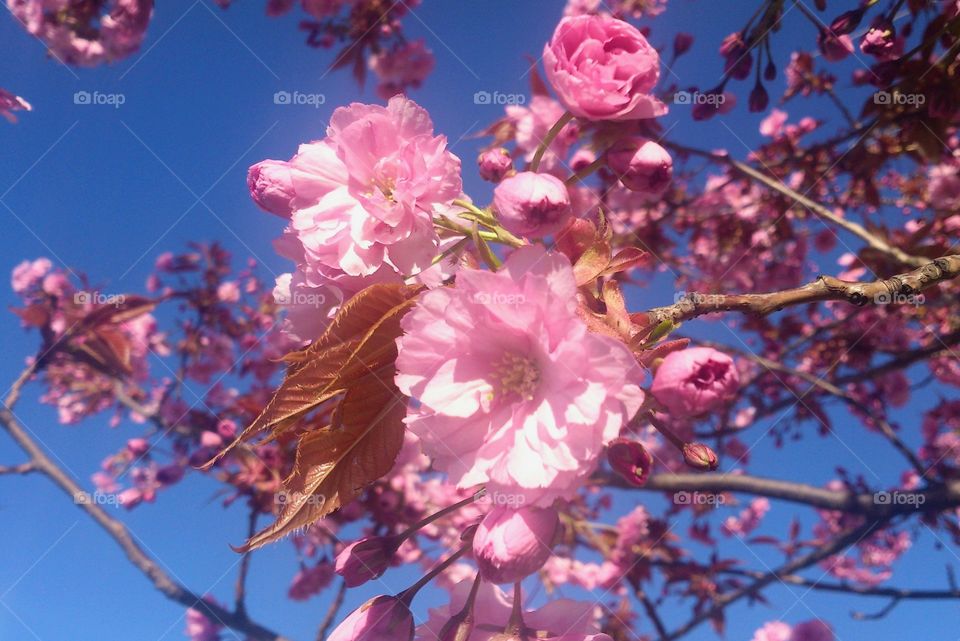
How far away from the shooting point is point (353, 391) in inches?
30.5

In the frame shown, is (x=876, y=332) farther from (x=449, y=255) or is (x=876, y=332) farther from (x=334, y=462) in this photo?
(x=334, y=462)

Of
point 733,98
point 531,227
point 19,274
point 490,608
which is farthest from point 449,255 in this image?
point 19,274

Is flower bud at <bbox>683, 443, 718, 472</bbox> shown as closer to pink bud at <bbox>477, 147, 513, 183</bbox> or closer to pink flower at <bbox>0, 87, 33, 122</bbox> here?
pink bud at <bbox>477, 147, 513, 183</bbox>

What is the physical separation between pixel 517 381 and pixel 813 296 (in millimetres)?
456

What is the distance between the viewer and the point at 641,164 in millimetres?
882

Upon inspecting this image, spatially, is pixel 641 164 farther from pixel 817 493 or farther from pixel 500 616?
pixel 817 493

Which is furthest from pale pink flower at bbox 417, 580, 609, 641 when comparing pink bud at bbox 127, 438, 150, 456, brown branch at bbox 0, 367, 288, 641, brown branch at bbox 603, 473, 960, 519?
pink bud at bbox 127, 438, 150, 456

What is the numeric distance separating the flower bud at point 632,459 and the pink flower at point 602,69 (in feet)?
1.64

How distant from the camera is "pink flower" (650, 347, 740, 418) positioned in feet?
2.22

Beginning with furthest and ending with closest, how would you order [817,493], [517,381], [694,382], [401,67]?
[401,67]
[817,493]
[517,381]
[694,382]

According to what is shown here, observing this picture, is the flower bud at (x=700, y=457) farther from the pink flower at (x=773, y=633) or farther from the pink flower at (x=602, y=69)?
the pink flower at (x=773, y=633)

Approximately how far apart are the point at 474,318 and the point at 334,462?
10.7 inches

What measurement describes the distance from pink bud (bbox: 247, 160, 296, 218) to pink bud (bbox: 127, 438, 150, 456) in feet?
10.5

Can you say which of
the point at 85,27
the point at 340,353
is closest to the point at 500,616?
the point at 340,353
